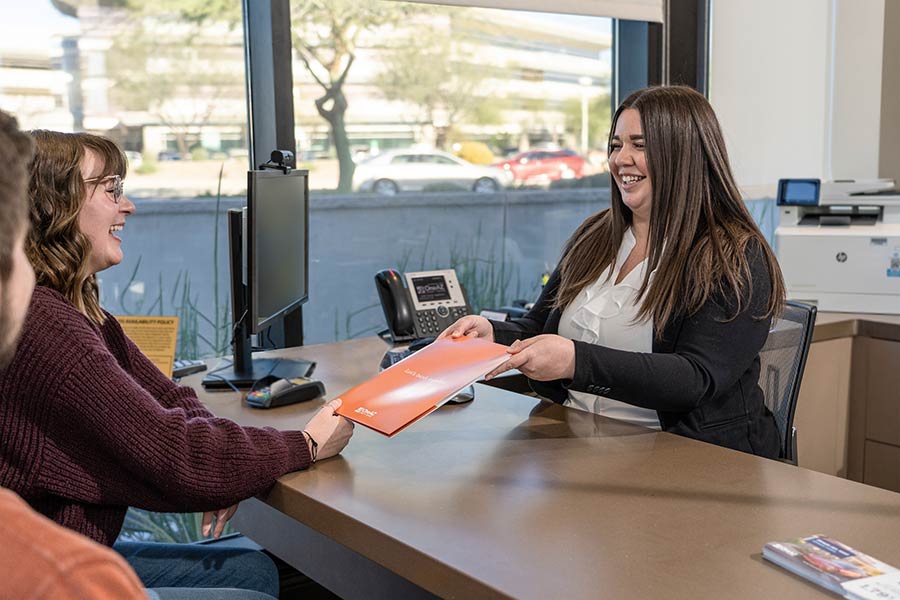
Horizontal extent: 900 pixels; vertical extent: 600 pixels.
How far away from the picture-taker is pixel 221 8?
2.93 m

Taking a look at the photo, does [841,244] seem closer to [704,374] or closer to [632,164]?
[632,164]

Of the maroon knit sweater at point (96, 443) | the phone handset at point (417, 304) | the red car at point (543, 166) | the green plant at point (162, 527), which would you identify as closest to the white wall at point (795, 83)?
the red car at point (543, 166)

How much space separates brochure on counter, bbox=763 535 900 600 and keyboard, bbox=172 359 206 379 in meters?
1.63

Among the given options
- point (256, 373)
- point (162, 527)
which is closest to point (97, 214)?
point (256, 373)

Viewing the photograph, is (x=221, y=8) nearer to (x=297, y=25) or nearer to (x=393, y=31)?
(x=297, y=25)

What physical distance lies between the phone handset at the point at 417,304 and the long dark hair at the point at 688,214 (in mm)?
900

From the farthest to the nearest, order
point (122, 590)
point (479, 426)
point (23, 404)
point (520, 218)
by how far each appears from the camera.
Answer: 1. point (520, 218)
2. point (479, 426)
3. point (23, 404)
4. point (122, 590)

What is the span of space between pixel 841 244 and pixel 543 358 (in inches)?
76.1

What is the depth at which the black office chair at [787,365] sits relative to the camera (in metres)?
2.32

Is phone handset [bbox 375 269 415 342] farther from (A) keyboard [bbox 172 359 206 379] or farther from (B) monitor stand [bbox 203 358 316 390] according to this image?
(A) keyboard [bbox 172 359 206 379]

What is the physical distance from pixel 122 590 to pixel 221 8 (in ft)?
8.34

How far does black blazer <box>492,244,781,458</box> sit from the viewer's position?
72.6 inches

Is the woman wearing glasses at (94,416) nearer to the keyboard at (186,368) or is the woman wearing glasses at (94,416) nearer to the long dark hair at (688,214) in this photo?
the keyboard at (186,368)

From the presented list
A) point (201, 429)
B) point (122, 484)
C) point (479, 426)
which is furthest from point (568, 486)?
point (122, 484)
